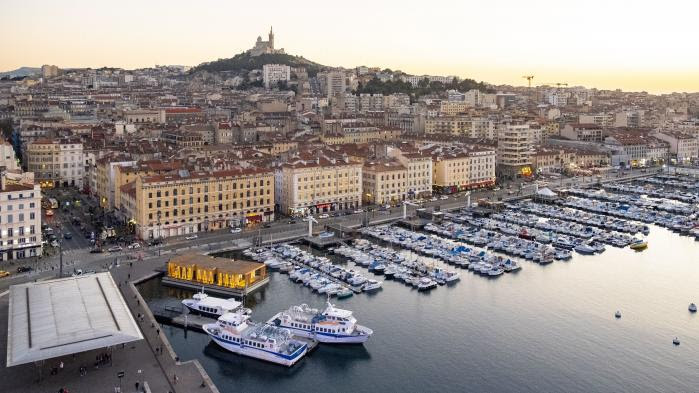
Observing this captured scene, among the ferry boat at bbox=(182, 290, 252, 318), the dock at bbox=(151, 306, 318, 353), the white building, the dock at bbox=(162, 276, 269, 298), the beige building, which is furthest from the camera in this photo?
the white building

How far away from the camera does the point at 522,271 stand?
1256 inches

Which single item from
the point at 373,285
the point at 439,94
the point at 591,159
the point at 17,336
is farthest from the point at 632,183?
the point at 439,94

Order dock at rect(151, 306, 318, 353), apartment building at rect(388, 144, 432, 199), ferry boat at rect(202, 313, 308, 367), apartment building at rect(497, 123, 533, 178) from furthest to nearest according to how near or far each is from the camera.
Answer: apartment building at rect(497, 123, 533, 178) → apartment building at rect(388, 144, 432, 199) → dock at rect(151, 306, 318, 353) → ferry boat at rect(202, 313, 308, 367)

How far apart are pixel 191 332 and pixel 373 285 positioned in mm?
8025

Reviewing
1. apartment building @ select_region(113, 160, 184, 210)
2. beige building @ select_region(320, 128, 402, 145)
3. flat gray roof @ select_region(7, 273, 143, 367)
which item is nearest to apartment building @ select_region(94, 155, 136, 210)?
apartment building @ select_region(113, 160, 184, 210)

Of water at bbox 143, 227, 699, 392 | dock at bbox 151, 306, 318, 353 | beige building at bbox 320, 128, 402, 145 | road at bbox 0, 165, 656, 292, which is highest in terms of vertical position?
beige building at bbox 320, 128, 402, 145

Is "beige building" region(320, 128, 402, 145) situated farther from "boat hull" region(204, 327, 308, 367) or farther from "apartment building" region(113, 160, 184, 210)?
"boat hull" region(204, 327, 308, 367)

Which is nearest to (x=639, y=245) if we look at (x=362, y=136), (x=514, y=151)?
(x=514, y=151)

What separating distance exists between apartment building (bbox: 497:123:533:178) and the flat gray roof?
4043 cm

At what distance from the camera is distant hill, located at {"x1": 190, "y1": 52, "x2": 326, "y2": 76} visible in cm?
15862

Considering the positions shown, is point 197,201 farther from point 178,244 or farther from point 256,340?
point 256,340

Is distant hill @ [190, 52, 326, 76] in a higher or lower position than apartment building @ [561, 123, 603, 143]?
higher

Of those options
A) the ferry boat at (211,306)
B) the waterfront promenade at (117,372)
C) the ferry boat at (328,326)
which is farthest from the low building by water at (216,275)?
the waterfront promenade at (117,372)

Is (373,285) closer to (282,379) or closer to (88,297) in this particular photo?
(282,379)
